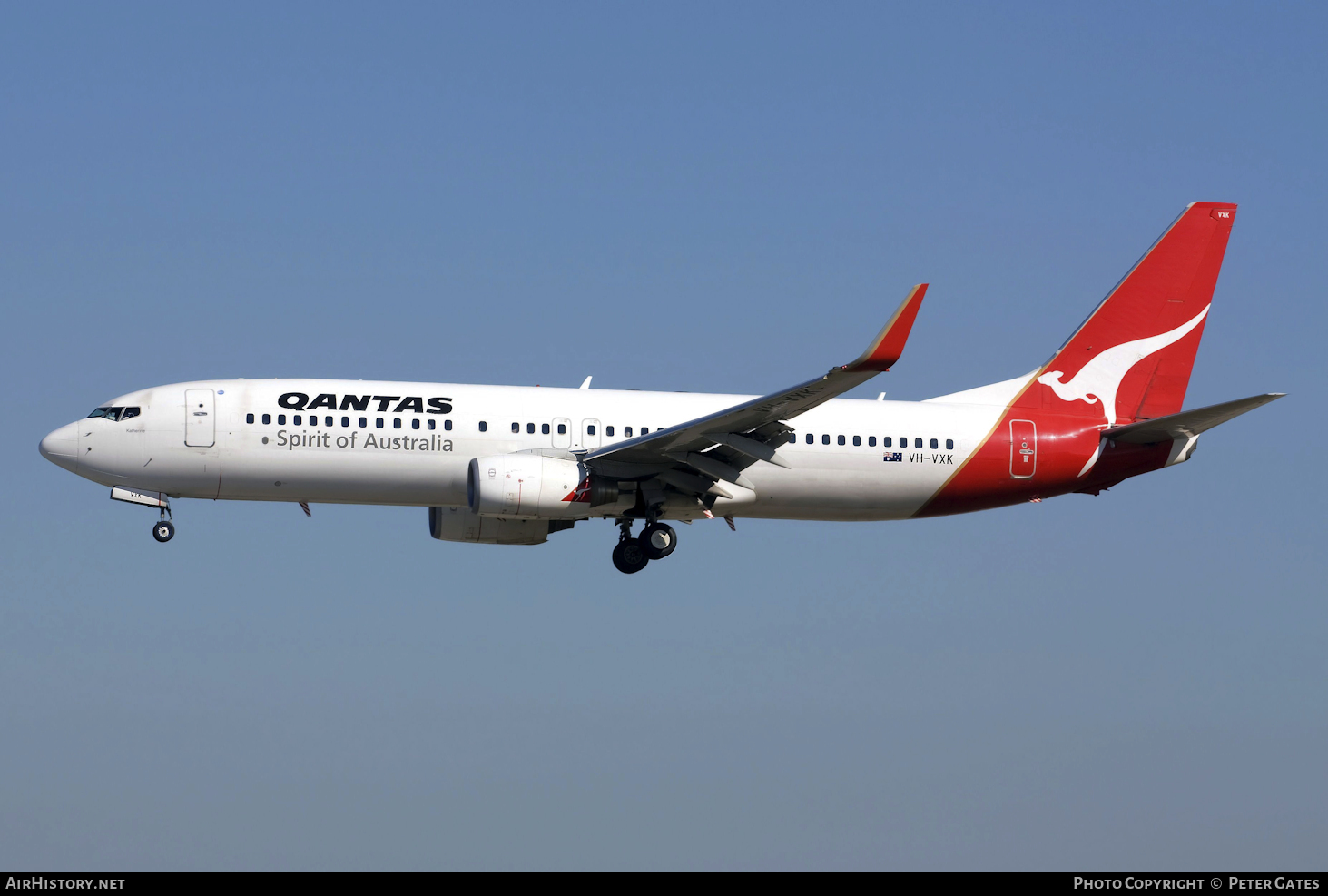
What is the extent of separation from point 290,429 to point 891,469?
15487 mm

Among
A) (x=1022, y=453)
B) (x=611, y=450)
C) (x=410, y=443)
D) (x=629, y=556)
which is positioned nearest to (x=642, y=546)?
(x=629, y=556)

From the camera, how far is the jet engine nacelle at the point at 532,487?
38.4m

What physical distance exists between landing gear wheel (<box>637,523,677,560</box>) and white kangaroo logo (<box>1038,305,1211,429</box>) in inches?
471

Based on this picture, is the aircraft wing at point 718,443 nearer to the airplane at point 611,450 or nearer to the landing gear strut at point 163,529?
the airplane at point 611,450

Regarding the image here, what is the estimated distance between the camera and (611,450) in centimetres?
3909

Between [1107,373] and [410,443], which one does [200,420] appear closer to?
[410,443]

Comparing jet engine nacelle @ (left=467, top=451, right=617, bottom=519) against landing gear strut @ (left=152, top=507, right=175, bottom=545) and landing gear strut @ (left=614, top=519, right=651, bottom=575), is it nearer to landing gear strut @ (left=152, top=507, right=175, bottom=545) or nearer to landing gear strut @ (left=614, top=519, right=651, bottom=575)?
landing gear strut @ (left=614, top=519, right=651, bottom=575)

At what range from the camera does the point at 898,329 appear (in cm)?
3309

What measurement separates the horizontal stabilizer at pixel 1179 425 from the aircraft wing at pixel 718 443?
32.3 feet

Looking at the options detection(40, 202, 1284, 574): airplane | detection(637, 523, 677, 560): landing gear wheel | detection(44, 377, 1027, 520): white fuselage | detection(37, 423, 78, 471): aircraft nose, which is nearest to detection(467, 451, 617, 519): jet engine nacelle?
detection(40, 202, 1284, 574): airplane

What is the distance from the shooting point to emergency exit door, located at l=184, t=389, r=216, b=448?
3934 centimetres

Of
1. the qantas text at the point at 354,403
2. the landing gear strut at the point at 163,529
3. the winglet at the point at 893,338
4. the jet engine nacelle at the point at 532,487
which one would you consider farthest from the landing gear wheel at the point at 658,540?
the landing gear strut at the point at 163,529

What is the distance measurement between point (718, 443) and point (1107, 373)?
13450 mm
